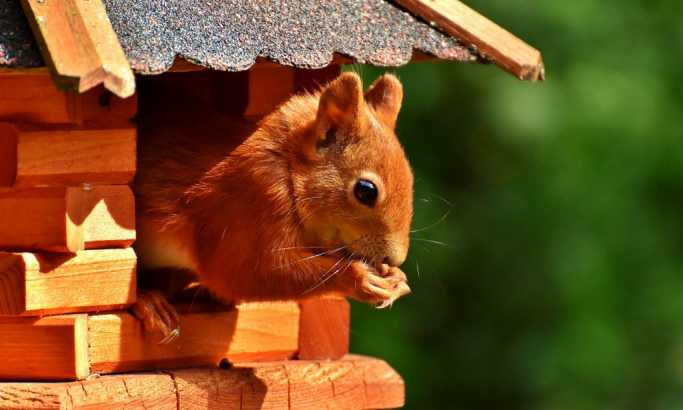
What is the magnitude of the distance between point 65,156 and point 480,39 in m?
1.17

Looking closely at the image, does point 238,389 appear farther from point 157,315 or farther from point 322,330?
point 322,330

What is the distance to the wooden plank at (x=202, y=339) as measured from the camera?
Result: 11.5 ft

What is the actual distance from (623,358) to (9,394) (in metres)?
4.61

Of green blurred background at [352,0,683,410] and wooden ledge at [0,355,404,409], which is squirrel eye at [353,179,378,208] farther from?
green blurred background at [352,0,683,410]

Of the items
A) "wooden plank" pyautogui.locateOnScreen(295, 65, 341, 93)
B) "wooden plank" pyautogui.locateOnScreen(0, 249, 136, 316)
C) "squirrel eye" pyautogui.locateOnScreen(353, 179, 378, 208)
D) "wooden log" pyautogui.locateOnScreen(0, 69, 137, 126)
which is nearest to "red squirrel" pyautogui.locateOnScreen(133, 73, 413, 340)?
"squirrel eye" pyautogui.locateOnScreen(353, 179, 378, 208)

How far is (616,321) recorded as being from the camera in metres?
7.30

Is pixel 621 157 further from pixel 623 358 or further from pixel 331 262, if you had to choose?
pixel 331 262

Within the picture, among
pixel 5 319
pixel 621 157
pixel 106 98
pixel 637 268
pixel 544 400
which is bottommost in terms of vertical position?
pixel 544 400

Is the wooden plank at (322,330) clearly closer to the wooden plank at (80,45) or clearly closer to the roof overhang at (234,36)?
the roof overhang at (234,36)

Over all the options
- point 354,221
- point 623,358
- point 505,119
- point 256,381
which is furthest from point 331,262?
point 623,358

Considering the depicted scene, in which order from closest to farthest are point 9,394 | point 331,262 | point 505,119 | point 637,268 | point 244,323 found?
point 9,394 → point 331,262 → point 244,323 → point 505,119 → point 637,268

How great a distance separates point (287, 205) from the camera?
11.8 feet

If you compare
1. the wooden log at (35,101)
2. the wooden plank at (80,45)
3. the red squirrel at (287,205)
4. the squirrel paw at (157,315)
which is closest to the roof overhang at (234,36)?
the wooden plank at (80,45)

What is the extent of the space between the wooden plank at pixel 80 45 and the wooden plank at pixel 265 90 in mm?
848
